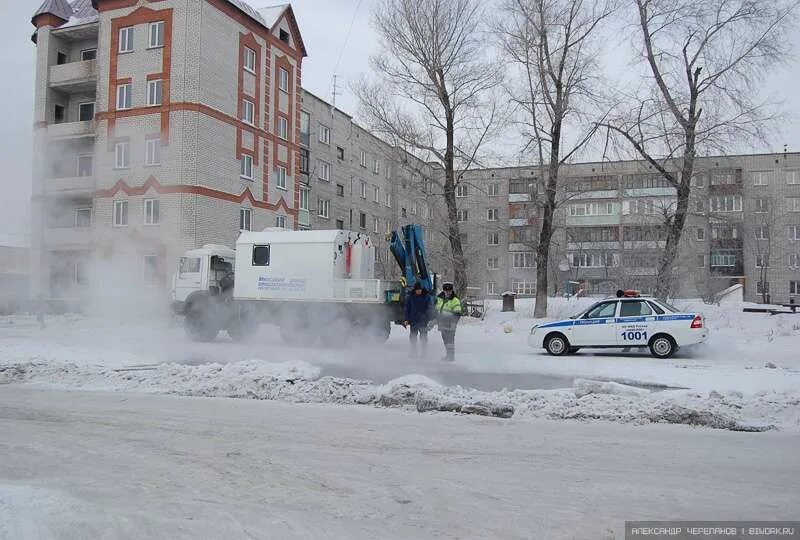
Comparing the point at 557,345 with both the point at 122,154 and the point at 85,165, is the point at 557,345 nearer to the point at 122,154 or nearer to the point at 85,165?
the point at 85,165

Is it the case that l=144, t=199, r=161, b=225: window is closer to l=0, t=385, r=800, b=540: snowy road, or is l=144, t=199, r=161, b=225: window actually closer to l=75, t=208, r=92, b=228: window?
l=75, t=208, r=92, b=228: window

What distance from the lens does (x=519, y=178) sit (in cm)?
2834

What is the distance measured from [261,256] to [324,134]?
95.0 ft

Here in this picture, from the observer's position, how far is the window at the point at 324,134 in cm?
4413

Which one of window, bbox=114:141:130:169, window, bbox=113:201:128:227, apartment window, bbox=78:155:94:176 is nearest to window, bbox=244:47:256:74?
window, bbox=114:141:130:169

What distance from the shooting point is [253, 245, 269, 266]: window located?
56.7ft

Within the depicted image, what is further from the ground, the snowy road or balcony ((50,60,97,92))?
balcony ((50,60,97,92))

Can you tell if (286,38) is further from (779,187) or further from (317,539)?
(779,187)

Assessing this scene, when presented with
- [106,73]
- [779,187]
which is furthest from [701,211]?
[779,187]

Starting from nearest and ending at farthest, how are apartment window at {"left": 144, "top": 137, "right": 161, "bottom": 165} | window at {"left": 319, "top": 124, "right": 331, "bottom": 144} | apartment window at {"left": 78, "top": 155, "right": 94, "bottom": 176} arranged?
apartment window at {"left": 78, "top": 155, "right": 94, "bottom": 176}
apartment window at {"left": 144, "top": 137, "right": 161, "bottom": 165}
window at {"left": 319, "top": 124, "right": 331, "bottom": 144}

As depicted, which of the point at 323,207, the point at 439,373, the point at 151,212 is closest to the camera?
the point at 439,373

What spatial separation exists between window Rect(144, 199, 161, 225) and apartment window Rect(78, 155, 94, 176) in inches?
118

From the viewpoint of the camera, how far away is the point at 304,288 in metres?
16.8

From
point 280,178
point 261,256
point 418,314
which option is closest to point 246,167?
point 280,178
